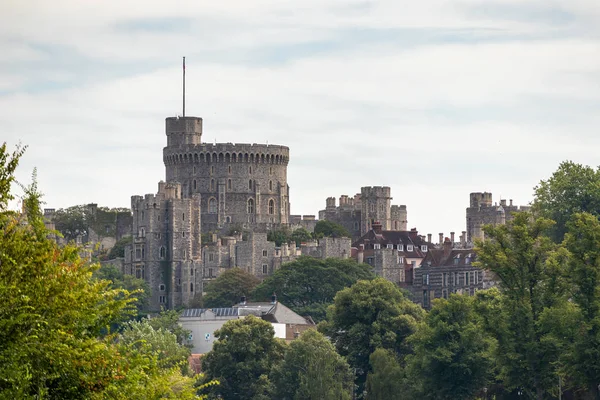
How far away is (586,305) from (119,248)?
105241 mm

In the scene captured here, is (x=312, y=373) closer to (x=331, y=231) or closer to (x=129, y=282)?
(x=129, y=282)

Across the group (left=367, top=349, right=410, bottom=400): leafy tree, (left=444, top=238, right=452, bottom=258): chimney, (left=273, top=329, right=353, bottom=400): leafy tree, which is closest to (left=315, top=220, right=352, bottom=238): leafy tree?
(left=444, top=238, right=452, bottom=258): chimney

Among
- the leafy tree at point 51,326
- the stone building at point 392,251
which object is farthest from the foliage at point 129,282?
the leafy tree at point 51,326

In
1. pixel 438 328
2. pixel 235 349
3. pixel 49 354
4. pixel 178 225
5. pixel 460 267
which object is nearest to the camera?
pixel 49 354

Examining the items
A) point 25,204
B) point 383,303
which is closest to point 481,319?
point 383,303

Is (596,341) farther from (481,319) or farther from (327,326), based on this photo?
(327,326)

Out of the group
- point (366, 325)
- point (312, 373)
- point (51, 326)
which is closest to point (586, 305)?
point (312, 373)

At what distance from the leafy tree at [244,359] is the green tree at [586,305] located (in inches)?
999

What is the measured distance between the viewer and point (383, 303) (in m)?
114

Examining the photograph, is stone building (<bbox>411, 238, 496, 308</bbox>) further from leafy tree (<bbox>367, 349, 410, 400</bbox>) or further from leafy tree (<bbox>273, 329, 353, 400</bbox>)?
leafy tree (<bbox>367, 349, 410, 400</bbox>)

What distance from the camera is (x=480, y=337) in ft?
328

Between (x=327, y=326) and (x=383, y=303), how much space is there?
4669 mm

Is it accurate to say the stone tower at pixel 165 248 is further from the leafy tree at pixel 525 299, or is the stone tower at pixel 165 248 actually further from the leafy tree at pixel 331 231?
the leafy tree at pixel 525 299

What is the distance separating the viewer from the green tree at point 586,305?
84.7 metres
